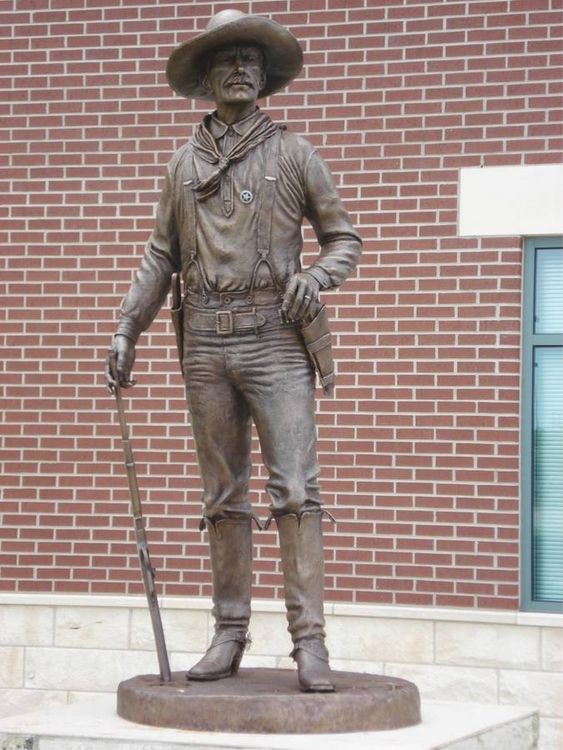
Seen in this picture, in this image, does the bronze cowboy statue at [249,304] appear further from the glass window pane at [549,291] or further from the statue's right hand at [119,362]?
the glass window pane at [549,291]

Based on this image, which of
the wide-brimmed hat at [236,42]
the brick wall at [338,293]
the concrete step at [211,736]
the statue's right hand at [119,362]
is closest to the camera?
the concrete step at [211,736]

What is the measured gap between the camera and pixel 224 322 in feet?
19.2

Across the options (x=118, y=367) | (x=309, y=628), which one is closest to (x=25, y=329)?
(x=118, y=367)

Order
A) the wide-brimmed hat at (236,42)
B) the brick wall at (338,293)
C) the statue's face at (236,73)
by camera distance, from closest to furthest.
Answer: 1. the wide-brimmed hat at (236,42)
2. the statue's face at (236,73)
3. the brick wall at (338,293)

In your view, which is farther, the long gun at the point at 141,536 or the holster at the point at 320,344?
the long gun at the point at 141,536

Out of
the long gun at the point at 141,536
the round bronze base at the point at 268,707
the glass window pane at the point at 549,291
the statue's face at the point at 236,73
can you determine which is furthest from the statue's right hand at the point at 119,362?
the glass window pane at the point at 549,291

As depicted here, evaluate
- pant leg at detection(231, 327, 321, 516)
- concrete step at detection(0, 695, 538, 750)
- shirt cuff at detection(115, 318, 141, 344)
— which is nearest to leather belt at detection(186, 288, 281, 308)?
pant leg at detection(231, 327, 321, 516)

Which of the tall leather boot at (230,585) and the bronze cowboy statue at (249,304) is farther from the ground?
the bronze cowboy statue at (249,304)

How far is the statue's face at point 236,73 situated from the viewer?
19.4 feet

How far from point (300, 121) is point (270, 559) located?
8.26 ft

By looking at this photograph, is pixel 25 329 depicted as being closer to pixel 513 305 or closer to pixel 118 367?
pixel 513 305

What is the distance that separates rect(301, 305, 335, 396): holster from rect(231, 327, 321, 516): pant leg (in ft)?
0.18

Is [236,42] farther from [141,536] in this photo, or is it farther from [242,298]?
[141,536]

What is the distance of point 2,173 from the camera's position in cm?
973
